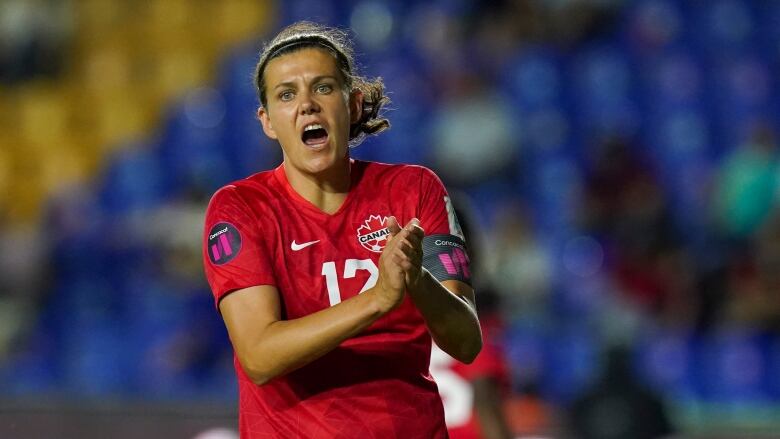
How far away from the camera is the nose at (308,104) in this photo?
9.37 ft

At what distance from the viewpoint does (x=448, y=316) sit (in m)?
2.68

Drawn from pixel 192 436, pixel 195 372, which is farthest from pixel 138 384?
pixel 192 436

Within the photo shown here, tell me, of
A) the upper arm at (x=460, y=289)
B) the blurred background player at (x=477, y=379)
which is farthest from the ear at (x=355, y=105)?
the blurred background player at (x=477, y=379)

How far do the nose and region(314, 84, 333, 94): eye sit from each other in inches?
1.3

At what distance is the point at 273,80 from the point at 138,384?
525 cm

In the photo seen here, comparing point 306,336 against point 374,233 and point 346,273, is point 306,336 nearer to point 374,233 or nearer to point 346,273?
point 346,273

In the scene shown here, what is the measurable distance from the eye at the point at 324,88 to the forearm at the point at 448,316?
1.83ft

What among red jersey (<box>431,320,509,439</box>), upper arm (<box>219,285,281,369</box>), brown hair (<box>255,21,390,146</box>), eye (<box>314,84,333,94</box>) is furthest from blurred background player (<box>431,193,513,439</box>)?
upper arm (<box>219,285,281,369</box>)

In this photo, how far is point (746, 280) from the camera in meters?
6.79

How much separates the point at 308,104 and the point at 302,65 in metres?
0.10

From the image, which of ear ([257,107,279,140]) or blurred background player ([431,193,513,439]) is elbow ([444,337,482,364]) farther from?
blurred background player ([431,193,513,439])

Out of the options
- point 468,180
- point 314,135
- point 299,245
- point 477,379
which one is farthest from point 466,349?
point 468,180

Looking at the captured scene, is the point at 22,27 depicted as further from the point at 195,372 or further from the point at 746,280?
the point at 746,280

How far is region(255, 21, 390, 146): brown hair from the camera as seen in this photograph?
2.94 m
